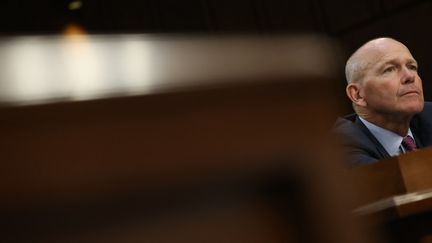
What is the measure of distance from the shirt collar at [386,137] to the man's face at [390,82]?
7 cm

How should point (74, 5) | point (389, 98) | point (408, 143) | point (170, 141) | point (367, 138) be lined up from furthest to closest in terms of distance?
1. point (74, 5)
2. point (389, 98)
3. point (408, 143)
4. point (367, 138)
5. point (170, 141)

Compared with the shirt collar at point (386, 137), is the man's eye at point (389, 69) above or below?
above

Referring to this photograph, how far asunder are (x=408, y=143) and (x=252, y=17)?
164cm

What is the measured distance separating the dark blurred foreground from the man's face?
1.67 m

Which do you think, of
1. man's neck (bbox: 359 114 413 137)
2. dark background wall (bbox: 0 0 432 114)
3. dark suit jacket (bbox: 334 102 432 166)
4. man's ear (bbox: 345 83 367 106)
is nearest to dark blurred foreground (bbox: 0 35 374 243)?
dark suit jacket (bbox: 334 102 432 166)

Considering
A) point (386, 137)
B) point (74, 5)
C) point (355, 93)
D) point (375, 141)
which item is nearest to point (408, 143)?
point (386, 137)

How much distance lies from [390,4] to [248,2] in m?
0.79

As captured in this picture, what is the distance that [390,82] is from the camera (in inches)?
73.2

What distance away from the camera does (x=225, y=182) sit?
19cm

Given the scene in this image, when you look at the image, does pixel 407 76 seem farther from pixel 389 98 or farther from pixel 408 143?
pixel 408 143

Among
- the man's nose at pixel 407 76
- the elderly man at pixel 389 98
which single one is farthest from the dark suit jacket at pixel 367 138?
the man's nose at pixel 407 76

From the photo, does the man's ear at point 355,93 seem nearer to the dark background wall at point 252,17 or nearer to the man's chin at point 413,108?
the man's chin at point 413,108

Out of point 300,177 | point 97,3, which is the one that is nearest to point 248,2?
point 97,3

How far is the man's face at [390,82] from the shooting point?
180cm
